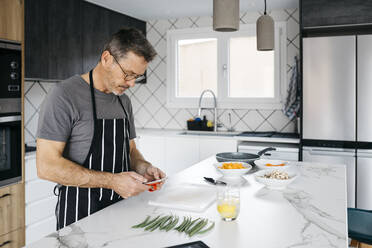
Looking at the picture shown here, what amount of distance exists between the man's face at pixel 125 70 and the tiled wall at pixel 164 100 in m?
2.20

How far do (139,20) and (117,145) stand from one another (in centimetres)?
322

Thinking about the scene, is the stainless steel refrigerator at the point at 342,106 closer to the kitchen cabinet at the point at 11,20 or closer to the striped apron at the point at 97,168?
the striped apron at the point at 97,168

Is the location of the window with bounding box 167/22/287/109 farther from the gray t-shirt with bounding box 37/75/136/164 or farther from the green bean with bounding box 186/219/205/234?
the green bean with bounding box 186/219/205/234

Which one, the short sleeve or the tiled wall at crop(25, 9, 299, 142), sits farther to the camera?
the tiled wall at crop(25, 9, 299, 142)

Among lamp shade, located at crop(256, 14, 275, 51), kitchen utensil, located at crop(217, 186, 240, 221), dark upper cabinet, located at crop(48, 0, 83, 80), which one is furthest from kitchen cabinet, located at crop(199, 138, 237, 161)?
kitchen utensil, located at crop(217, 186, 240, 221)

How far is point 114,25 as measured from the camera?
4.18m

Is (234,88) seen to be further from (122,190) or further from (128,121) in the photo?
(122,190)

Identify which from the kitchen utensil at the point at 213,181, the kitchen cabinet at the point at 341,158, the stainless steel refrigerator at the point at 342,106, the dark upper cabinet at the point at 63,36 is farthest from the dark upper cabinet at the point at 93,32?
the kitchen cabinet at the point at 341,158

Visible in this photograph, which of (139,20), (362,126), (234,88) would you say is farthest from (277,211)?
(139,20)

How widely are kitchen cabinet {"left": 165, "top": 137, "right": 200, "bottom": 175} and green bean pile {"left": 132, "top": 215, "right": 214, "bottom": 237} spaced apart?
2.68 meters

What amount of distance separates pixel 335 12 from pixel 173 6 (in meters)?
1.71

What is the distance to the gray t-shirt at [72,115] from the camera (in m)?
1.60

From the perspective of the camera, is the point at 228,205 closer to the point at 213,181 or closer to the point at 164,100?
the point at 213,181

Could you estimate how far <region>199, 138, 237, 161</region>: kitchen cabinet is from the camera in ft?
12.6
